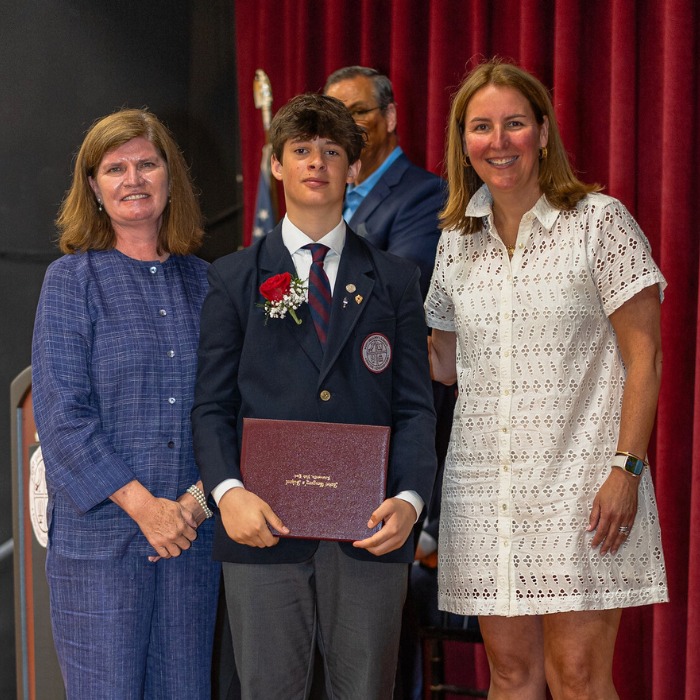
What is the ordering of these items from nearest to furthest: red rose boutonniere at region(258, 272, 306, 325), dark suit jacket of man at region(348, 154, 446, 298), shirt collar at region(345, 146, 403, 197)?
red rose boutonniere at region(258, 272, 306, 325) → dark suit jacket of man at region(348, 154, 446, 298) → shirt collar at region(345, 146, 403, 197)

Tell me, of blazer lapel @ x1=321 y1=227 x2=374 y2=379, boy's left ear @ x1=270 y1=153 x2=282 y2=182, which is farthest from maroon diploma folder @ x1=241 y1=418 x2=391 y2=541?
boy's left ear @ x1=270 y1=153 x2=282 y2=182

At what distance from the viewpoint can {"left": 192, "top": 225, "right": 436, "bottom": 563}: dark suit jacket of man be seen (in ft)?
6.95

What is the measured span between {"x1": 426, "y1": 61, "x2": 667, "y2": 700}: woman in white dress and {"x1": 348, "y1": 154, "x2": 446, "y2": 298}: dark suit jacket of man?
1.71 ft

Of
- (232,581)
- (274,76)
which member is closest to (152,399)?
(232,581)

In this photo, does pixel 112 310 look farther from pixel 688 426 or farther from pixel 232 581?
pixel 688 426

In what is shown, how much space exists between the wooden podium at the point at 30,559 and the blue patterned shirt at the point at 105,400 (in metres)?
0.81

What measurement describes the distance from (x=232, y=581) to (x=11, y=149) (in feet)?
7.33

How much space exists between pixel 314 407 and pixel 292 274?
12.1 inches

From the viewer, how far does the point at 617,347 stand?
2312 millimetres

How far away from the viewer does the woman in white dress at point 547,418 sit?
87.6 inches

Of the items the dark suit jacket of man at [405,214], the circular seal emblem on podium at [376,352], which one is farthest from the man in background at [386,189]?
the circular seal emblem on podium at [376,352]

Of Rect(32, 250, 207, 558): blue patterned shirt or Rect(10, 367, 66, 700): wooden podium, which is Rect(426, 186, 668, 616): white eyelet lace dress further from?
Rect(10, 367, 66, 700): wooden podium

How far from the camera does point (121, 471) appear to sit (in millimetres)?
2182

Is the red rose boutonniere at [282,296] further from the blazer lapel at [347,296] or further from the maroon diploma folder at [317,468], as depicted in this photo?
the maroon diploma folder at [317,468]
